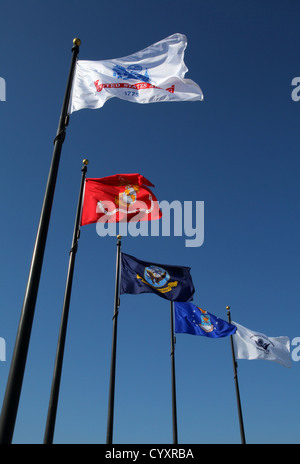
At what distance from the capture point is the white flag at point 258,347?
2539 cm

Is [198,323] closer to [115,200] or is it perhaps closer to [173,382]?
[173,382]

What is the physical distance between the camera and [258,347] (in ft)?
83.6

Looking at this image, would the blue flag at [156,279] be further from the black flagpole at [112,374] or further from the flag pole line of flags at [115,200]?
the black flagpole at [112,374]

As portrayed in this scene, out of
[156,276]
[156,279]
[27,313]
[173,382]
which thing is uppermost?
[156,276]

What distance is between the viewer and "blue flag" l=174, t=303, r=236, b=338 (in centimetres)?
2244

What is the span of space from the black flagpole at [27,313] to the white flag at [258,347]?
20498mm

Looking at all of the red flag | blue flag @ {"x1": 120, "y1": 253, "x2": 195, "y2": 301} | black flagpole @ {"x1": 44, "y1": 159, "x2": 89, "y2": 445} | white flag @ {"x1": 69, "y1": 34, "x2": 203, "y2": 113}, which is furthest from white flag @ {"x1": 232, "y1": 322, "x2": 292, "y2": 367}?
white flag @ {"x1": 69, "y1": 34, "x2": 203, "y2": 113}

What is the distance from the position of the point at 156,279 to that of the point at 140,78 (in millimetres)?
9236

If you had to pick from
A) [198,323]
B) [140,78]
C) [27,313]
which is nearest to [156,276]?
[198,323]

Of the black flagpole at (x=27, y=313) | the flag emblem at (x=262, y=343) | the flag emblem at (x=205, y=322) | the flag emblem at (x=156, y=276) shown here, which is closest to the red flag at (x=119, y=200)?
the flag emblem at (x=156, y=276)

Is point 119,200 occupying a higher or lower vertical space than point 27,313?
higher

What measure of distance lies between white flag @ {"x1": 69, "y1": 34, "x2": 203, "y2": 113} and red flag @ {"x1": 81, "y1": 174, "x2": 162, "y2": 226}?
373 centimetres

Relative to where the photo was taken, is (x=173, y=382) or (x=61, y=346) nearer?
(x=61, y=346)
